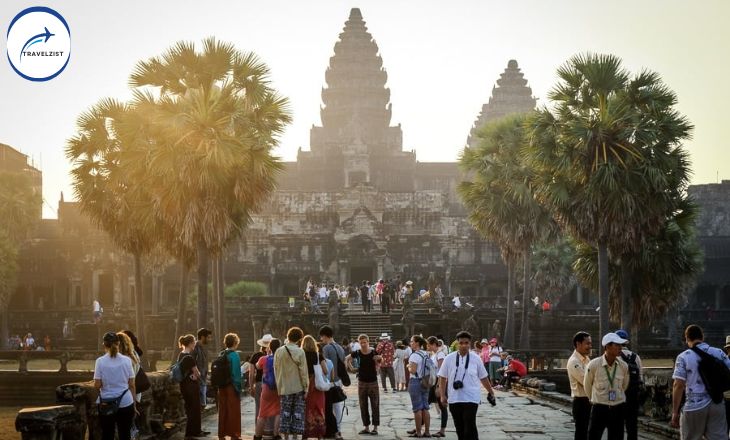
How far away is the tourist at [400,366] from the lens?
25966 millimetres

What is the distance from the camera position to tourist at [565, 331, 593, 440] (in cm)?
1332

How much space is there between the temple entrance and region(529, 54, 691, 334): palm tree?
35.5 metres

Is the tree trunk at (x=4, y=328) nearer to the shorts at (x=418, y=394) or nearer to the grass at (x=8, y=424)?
the grass at (x=8, y=424)

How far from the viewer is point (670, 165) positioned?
26406 mm

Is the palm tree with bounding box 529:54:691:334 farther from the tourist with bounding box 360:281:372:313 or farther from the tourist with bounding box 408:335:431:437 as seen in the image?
the tourist with bounding box 360:281:372:313

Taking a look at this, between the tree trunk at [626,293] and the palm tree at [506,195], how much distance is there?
9.00 metres

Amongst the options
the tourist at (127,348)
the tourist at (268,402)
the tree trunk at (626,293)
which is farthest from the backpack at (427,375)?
the tree trunk at (626,293)

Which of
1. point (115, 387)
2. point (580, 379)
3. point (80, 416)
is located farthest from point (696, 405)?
point (80, 416)

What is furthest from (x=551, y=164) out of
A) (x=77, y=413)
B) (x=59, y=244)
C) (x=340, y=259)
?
(x=59, y=244)

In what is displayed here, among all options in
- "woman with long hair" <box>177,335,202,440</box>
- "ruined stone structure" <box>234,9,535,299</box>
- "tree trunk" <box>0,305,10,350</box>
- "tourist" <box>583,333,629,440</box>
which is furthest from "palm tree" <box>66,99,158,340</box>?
"ruined stone structure" <box>234,9,535,299</box>

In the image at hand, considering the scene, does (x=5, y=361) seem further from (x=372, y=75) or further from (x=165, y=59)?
(x=372, y=75)

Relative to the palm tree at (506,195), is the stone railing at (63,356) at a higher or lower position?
lower

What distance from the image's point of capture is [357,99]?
87.8 m

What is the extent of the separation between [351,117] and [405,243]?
22.2 meters
